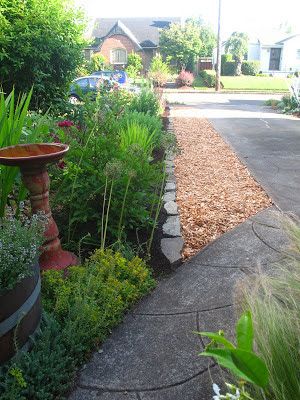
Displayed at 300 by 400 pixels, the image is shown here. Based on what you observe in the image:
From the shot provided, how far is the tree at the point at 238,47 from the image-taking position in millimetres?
39750

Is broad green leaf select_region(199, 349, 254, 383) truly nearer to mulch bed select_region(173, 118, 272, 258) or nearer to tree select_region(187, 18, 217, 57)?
mulch bed select_region(173, 118, 272, 258)

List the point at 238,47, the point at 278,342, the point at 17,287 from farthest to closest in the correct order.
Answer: the point at 238,47
the point at 17,287
the point at 278,342

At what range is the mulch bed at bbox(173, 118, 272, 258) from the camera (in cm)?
364

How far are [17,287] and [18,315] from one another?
0.14 metres

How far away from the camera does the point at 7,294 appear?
5.17 ft

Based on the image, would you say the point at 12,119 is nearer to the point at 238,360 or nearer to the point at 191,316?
the point at 191,316

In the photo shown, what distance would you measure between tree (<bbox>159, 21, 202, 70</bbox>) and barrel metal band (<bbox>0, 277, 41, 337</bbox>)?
36756mm

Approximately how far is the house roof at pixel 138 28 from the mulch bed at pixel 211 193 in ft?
124

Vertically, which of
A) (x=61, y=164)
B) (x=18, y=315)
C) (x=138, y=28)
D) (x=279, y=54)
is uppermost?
(x=138, y=28)

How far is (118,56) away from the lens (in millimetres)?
41531

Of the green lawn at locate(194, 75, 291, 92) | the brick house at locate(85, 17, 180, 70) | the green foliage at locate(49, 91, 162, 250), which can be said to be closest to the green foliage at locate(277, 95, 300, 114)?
the green foliage at locate(49, 91, 162, 250)

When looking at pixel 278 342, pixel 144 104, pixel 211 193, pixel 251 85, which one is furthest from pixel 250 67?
pixel 278 342

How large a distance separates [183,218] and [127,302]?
1.65 meters

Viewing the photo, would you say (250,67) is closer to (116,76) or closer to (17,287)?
(116,76)
